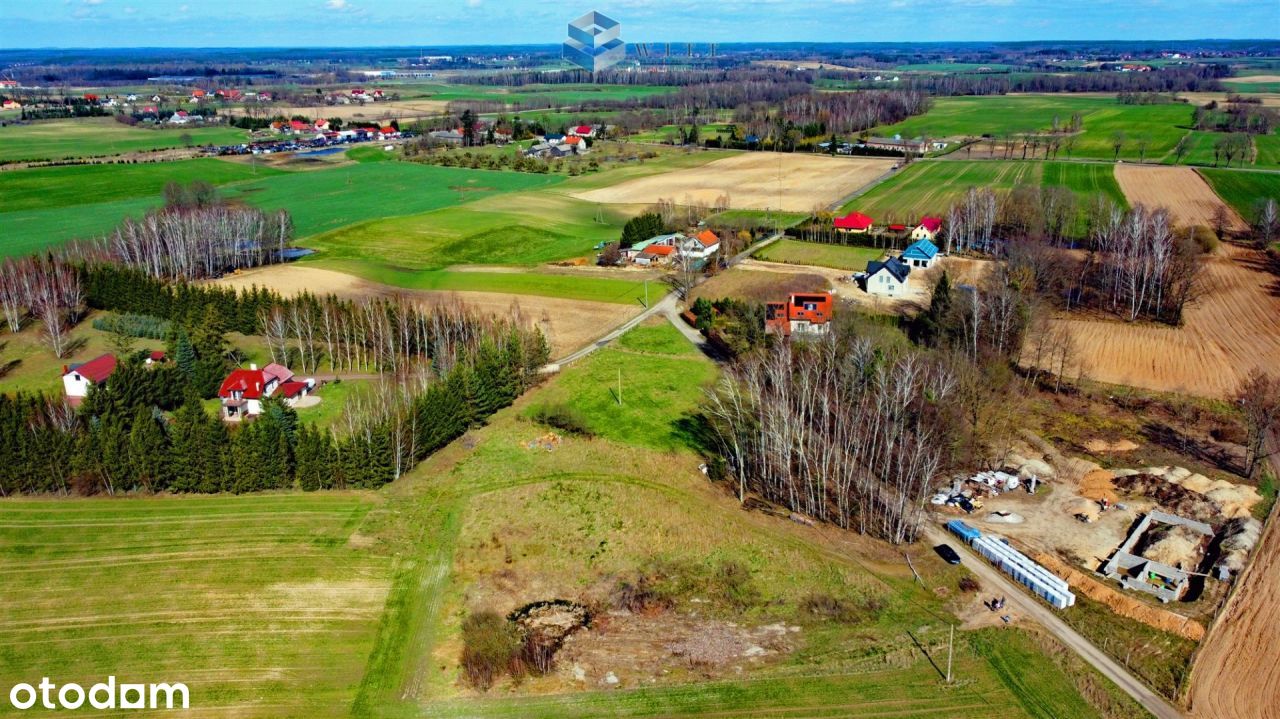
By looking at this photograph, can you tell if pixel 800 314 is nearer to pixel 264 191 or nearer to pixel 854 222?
pixel 854 222

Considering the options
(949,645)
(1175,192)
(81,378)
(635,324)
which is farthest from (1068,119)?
(81,378)

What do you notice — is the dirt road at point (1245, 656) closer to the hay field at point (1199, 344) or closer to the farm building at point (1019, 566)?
the farm building at point (1019, 566)

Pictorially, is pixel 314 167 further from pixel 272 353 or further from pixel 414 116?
pixel 272 353

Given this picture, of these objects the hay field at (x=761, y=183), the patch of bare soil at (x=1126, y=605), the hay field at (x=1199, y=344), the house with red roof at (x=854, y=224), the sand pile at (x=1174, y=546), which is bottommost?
the patch of bare soil at (x=1126, y=605)

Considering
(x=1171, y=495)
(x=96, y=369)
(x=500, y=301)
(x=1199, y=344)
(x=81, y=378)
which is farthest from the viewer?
(x=500, y=301)

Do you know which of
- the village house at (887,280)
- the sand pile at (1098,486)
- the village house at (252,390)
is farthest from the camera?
the village house at (887,280)

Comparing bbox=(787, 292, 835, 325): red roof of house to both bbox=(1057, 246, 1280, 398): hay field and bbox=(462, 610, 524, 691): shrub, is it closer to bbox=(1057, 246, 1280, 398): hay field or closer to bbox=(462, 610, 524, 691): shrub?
bbox=(1057, 246, 1280, 398): hay field

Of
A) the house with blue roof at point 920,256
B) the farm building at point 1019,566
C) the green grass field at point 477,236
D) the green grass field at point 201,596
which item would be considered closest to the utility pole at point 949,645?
the farm building at point 1019,566

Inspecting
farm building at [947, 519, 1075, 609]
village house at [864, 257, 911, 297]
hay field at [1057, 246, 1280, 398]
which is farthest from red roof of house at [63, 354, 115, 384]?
hay field at [1057, 246, 1280, 398]
